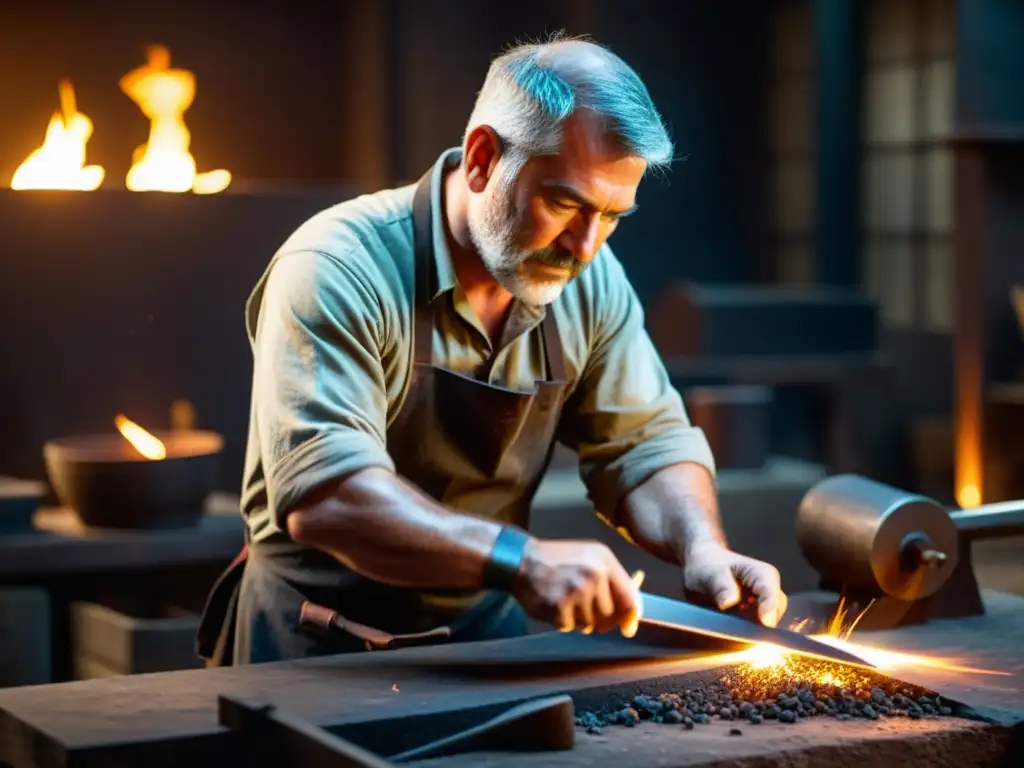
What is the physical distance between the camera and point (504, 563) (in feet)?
8.89

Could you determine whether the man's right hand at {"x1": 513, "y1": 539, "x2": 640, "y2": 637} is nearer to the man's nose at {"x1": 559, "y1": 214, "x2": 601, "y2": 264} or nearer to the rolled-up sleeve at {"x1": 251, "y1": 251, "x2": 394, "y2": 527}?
the rolled-up sleeve at {"x1": 251, "y1": 251, "x2": 394, "y2": 527}

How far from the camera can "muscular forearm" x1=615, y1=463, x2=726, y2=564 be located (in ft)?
10.6

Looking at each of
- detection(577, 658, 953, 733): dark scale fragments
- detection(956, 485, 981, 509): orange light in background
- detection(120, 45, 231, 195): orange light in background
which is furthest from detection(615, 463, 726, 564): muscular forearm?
detection(956, 485, 981, 509): orange light in background

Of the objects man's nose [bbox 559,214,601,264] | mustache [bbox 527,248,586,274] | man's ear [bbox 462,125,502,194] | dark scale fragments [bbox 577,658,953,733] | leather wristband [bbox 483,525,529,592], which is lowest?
dark scale fragments [bbox 577,658,953,733]

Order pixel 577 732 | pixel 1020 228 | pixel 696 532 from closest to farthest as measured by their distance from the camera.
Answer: pixel 577 732
pixel 696 532
pixel 1020 228

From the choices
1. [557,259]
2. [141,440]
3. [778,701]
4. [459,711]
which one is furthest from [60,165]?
[778,701]

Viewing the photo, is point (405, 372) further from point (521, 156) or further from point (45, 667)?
point (45, 667)

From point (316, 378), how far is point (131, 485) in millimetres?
2059

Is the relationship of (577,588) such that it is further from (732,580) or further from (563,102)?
(563,102)

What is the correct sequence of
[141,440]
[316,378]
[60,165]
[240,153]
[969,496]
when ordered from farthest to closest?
[240,153] → [969,496] → [60,165] → [141,440] → [316,378]

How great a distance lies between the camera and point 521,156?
2.99 m

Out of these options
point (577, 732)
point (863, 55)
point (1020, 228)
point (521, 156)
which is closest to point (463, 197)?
point (521, 156)

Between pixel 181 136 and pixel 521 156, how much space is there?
4.05 meters

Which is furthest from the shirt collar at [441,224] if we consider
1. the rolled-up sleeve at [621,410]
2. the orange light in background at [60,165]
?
the orange light in background at [60,165]
